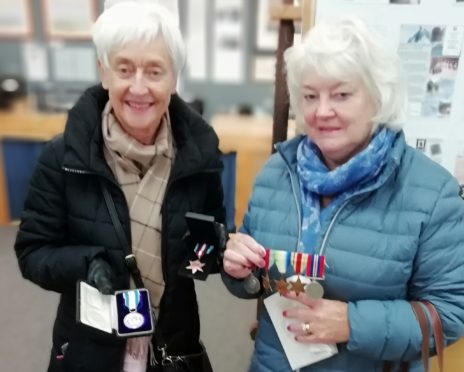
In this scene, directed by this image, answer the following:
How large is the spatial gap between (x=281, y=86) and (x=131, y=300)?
2.71 feet

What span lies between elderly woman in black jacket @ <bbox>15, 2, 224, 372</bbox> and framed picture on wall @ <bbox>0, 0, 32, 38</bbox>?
3142mm

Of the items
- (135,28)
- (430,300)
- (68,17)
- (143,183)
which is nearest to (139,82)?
(135,28)

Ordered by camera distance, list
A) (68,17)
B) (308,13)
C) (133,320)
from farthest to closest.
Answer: (68,17)
(308,13)
(133,320)

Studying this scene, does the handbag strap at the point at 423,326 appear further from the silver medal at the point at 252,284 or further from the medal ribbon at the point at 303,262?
the silver medal at the point at 252,284

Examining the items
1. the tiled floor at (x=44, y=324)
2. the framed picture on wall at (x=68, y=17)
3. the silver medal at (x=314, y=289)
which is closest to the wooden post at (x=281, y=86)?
the silver medal at (x=314, y=289)

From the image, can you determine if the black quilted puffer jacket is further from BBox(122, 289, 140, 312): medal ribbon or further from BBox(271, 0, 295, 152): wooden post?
BBox(271, 0, 295, 152): wooden post

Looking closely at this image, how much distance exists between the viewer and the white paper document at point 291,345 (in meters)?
1.09

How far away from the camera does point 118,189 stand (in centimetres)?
120

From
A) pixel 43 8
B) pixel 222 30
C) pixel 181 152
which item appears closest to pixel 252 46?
pixel 222 30

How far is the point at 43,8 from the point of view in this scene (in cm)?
394

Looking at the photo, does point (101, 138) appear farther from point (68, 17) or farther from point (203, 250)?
point (68, 17)

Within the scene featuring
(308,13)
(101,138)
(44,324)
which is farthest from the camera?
(44,324)

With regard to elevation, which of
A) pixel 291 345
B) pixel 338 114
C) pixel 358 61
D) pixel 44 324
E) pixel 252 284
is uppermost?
pixel 358 61

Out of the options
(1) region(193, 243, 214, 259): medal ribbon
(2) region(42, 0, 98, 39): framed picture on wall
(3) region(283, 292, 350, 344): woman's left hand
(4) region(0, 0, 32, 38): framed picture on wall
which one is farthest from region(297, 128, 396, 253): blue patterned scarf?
(4) region(0, 0, 32, 38): framed picture on wall
